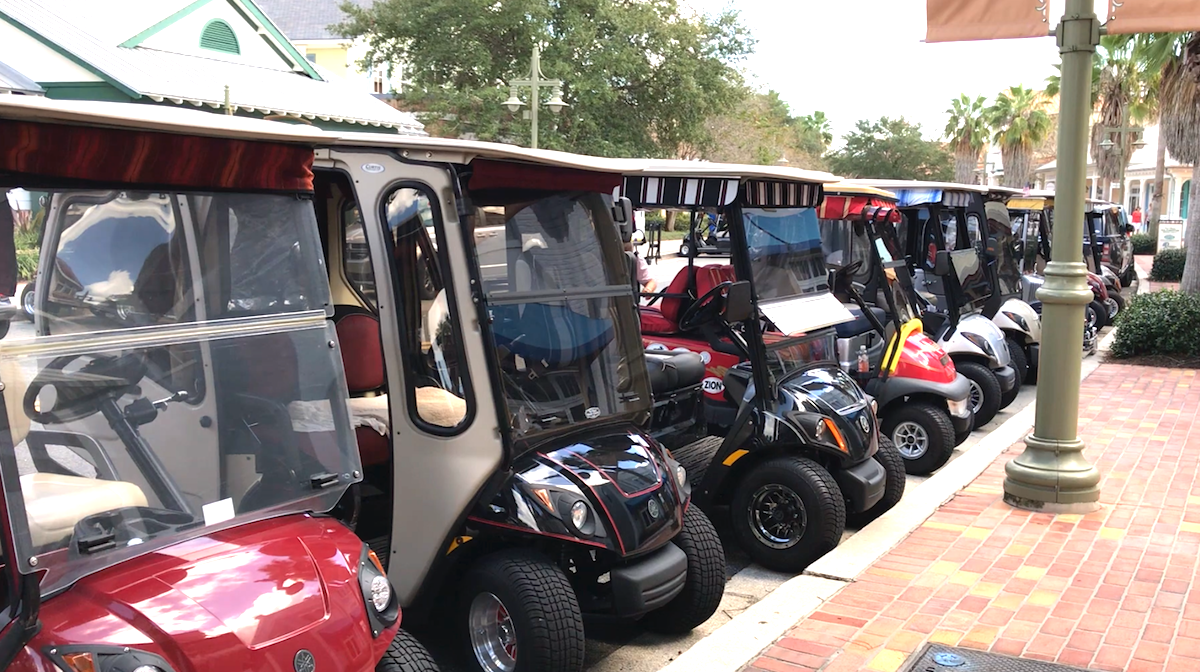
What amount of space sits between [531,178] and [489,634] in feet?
6.06

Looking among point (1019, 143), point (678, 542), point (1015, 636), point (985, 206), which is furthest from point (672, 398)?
point (1019, 143)

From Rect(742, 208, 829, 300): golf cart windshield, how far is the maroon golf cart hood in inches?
148

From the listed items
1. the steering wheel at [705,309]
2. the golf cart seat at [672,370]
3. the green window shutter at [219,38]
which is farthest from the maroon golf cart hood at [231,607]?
the green window shutter at [219,38]

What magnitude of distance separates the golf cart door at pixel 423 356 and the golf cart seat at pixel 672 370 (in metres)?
1.92

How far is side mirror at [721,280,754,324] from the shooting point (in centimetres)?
558

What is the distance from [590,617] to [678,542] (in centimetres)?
50

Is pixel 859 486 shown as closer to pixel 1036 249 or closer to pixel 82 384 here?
pixel 82 384

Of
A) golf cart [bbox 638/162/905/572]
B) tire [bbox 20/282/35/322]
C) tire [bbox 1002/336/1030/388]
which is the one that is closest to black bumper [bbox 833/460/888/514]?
golf cart [bbox 638/162/905/572]

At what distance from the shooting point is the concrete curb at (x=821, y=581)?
4.24 m

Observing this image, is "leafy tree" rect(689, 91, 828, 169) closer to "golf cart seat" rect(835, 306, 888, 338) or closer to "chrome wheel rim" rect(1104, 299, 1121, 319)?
"chrome wheel rim" rect(1104, 299, 1121, 319)

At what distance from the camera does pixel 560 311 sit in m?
4.42

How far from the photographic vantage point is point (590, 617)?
4.41 m

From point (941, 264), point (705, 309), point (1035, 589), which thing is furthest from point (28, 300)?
point (941, 264)

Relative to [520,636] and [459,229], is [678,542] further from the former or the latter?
[459,229]
